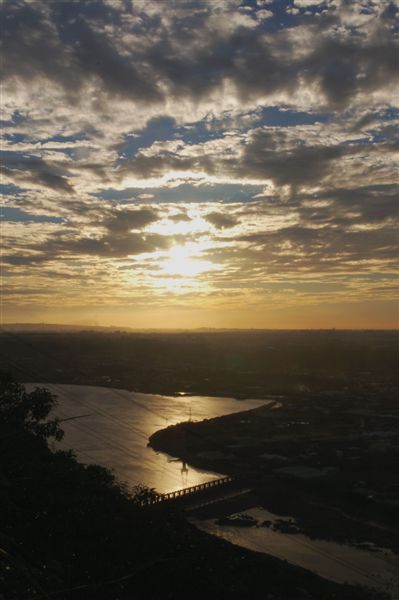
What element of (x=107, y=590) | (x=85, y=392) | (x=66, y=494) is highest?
(x=66, y=494)

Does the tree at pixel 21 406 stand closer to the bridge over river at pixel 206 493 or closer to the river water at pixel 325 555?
the bridge over river at pixel 206 493

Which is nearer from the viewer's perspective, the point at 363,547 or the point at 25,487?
the point at 25,487

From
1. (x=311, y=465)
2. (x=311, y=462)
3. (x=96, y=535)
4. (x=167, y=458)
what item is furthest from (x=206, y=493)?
(x=96, y=535)

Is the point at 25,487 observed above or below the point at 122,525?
above

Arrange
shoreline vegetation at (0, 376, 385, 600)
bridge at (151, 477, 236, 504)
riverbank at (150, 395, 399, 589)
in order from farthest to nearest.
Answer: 1. bridge at (151, 477, 236, 504)
2. riverbank at (150, 395, 399, 589)
3. shoreline vegetation at (0, 376, 385, 600)

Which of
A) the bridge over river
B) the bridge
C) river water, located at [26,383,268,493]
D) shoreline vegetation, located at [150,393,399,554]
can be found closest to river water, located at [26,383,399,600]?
river water, located at [26,383,268,493]

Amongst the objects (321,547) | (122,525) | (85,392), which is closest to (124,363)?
(85,392)

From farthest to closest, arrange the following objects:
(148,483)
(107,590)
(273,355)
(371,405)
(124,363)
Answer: (273,355) < (124,363) < (371,405) < (148,483) < (107,590)

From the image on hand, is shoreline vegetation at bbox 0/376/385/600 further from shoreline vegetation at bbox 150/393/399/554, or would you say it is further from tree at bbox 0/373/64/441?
shoreline vegetation at bbox 150/393/399/554

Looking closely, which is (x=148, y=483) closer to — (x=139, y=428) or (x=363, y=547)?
(x=363, y=547)
